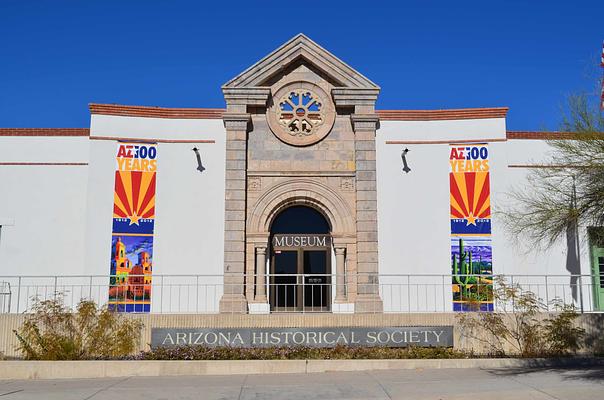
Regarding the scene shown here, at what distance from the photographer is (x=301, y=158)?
1967 centimetres

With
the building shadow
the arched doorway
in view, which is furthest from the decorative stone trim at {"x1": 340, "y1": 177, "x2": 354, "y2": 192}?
the building shadow

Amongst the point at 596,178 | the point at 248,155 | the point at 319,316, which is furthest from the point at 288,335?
the point at 596,178

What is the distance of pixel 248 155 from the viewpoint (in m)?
19.7

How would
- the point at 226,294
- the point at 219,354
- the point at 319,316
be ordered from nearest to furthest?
the point at 219,354 → the point at 319,316 → the point at 226,294

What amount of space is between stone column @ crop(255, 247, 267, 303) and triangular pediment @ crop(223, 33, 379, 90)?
206 inches

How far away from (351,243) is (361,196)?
1.48m

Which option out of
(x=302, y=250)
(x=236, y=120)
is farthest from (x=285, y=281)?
(x=236, y=120)

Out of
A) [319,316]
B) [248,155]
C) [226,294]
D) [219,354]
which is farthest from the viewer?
[248,155]

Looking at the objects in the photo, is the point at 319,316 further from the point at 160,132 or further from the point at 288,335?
the point at 160,132

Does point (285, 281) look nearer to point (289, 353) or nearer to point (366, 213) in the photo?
point (366, 213)

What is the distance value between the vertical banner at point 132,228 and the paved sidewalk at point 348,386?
237 inches

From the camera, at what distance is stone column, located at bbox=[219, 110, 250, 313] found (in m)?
18.3

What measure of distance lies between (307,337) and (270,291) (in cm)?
441

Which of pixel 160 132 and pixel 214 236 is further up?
pixel 160 132
